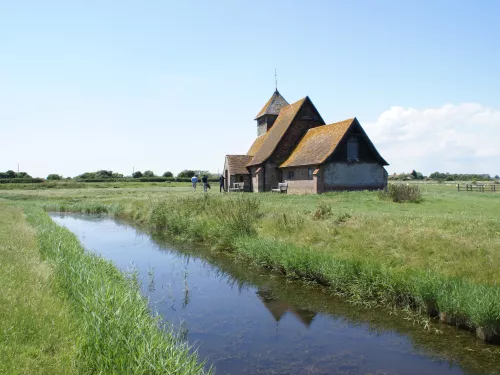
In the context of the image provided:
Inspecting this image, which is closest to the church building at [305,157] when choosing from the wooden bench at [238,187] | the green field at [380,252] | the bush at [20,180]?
the wooden bench at [238,187]

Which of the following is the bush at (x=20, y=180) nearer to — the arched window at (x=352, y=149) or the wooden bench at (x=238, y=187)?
the wooden bench at (x=238, y=187)

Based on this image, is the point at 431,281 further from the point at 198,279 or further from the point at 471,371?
the point at 198,279

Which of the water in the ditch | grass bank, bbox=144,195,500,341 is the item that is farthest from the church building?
the water in the ditch

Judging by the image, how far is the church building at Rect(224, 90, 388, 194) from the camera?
32062 millimetres

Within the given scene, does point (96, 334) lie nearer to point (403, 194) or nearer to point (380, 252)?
point (380, 252)

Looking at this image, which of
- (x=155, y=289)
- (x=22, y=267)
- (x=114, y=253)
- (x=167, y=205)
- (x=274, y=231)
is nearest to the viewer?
(x=22, y=267)

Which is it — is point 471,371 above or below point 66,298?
below

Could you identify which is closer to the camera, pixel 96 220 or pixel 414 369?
pixel 414 369

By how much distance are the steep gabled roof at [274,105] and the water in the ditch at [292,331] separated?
1220 inches

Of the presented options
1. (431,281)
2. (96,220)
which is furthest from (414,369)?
(96,220)

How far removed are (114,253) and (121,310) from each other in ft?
37.4

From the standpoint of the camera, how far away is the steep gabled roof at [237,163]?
41406mm

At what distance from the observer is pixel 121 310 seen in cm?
659

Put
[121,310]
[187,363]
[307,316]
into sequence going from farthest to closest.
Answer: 1. [307,316]
2. [121,310]
3. [187,363]
